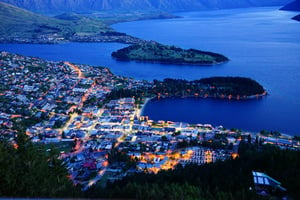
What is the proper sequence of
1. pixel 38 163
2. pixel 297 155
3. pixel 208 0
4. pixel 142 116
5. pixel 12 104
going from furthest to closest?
1. pixel 208 0
2. pixel 12 104
3. pixel 142 116
4. pixel 297 155
5. pixel 38 163

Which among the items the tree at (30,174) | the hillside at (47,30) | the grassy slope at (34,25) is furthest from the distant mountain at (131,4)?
the tree at (30,174)

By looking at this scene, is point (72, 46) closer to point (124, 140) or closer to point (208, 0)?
point (124, 140)

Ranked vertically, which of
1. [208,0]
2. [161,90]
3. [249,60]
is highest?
[208,0]

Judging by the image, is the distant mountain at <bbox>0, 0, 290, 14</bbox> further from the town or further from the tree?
the tree

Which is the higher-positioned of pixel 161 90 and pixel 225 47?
pixel 225 47

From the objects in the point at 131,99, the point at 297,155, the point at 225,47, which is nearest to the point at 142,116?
the point at 131,99

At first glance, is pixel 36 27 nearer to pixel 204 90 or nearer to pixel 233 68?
pixel 233 68
